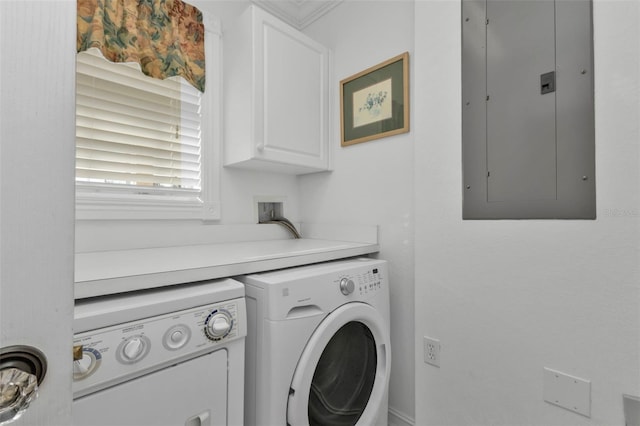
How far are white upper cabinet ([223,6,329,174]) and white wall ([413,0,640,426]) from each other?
66 centimetres

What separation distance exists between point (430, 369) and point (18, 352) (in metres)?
1.52

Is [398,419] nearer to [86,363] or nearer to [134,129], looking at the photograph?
[86,363]

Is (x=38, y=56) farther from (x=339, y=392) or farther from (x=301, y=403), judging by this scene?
(x=339, y=392)

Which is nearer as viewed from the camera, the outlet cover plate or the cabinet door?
the outlet cover plate

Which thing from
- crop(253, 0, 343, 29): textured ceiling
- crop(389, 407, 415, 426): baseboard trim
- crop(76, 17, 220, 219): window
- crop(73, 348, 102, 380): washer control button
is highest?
crop(253, 0, 343, 29): textured ceiling

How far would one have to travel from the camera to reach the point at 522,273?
3.80 ft

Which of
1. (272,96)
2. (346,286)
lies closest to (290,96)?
(272,96)

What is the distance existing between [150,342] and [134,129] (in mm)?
1165

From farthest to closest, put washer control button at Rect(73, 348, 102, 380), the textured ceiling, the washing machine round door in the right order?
the textured ceiling
the washing machine round door
washer control button at Rect(73, 348, 102, 380)

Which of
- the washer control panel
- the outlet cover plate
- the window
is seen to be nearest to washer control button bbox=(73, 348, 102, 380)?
the washer control panel

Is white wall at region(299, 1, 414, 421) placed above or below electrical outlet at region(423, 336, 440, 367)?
above

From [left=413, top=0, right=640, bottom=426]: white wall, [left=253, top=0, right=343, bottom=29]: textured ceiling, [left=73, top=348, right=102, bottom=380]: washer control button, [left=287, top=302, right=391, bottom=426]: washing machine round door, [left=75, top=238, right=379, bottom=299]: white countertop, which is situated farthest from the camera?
[left=253, top=0, right=343, bottom=29]: textured ceiling

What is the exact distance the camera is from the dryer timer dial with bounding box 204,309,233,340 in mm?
894

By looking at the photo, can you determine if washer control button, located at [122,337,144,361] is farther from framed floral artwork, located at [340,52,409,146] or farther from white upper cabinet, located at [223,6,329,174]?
framed floral artwork, located at [340,52,409,146]
